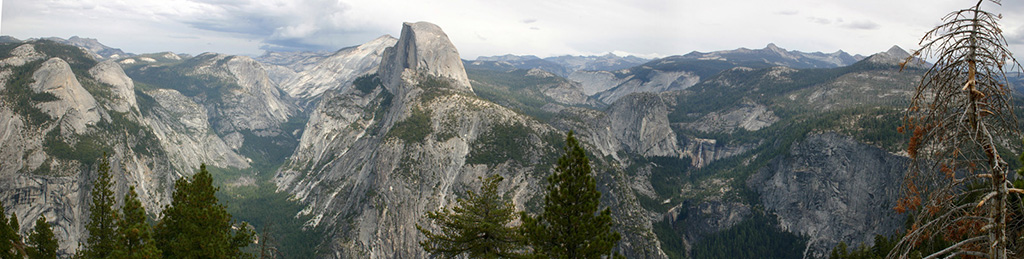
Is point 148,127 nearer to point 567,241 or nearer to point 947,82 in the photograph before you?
point 567,241

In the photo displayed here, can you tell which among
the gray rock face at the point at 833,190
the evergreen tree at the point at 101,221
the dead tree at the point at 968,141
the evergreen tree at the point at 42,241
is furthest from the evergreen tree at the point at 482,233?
the gray rock face at the point at 833,190

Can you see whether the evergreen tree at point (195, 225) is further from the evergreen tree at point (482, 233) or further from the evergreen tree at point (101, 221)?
the evergreen tree at point (482, 233)

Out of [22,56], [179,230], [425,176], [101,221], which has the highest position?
[22,56]

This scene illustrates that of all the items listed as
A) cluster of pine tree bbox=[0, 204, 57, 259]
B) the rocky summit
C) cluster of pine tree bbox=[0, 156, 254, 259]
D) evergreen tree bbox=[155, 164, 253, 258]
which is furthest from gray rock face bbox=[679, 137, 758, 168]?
cluster of pine tree bbox=[0, 204, 57, 259]

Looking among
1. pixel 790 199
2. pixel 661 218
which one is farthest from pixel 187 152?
pixel 790 199

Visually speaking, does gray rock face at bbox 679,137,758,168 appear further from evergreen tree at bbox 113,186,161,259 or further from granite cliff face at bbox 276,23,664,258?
evergreen tree at bbox 113,186,161,259

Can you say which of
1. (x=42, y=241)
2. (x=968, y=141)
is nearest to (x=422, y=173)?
(x=42, y=241)

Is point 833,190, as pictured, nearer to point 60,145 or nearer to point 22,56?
point 60,145

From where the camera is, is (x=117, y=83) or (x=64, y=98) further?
(x=117, y=83)
